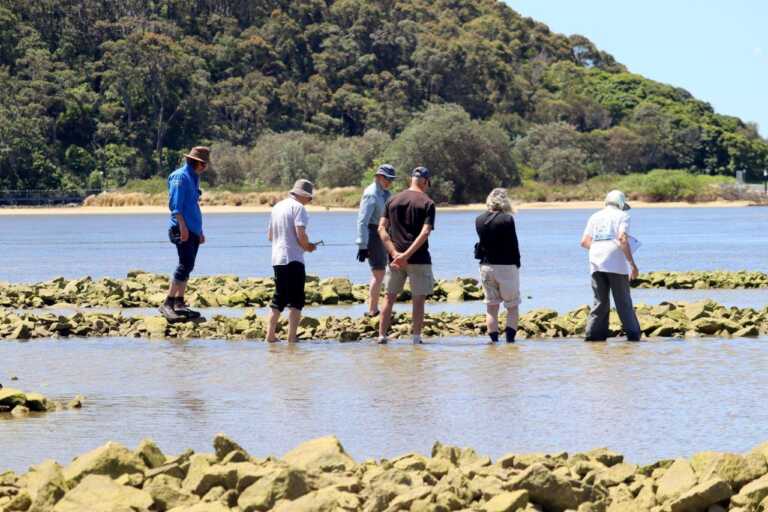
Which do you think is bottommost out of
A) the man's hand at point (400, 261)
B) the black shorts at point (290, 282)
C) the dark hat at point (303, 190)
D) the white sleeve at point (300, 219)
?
the black shorts at point (290, 282)

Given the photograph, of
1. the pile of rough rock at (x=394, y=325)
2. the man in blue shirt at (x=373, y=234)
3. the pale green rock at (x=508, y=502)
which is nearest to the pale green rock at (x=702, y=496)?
the pale green rock at (x=508, y=502)

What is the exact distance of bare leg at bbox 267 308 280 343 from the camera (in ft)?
50.6

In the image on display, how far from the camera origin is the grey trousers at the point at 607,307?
15.3 m

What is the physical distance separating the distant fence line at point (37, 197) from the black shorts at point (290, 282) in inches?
4357

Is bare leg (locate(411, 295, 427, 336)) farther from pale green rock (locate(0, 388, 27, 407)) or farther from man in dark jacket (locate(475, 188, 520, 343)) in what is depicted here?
pale green rock (locate(0, 388, 27, 407))

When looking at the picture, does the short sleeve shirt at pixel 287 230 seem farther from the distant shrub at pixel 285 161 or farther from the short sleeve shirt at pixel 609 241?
the distant shrub at pixel 285 161

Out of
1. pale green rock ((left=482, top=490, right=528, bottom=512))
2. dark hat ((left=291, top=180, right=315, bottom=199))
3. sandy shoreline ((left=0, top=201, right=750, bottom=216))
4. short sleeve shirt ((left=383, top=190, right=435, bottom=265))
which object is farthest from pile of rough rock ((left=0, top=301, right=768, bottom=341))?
sandy shoreline ((left=0, top=201, right=750, bottom=216))

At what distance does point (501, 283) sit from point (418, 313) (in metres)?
0.93

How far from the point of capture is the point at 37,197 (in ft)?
405

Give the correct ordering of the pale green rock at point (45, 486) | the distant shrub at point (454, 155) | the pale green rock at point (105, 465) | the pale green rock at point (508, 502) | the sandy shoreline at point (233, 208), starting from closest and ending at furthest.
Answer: the pale green rock at point (508, 502), the pale green rock at point (45, 486), the pale green rock at point (105, 465), the distant shrub at point (454, 155), the sandy shoreline at point (233, 208)

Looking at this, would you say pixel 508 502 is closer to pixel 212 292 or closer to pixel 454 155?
pixel 212 292

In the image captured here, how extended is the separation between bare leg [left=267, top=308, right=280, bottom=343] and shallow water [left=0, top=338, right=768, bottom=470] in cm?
21

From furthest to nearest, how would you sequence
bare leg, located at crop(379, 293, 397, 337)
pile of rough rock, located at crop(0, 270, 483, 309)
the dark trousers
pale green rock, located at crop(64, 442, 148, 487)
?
pile of rough rock, located at crop(0, 270, 483, 309) < the dark trousers < bare leg, located at crop(379, 293, 397, 337) < pale green rock, located at crop(64, 442, 148, 487)

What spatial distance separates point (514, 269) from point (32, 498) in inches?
330
